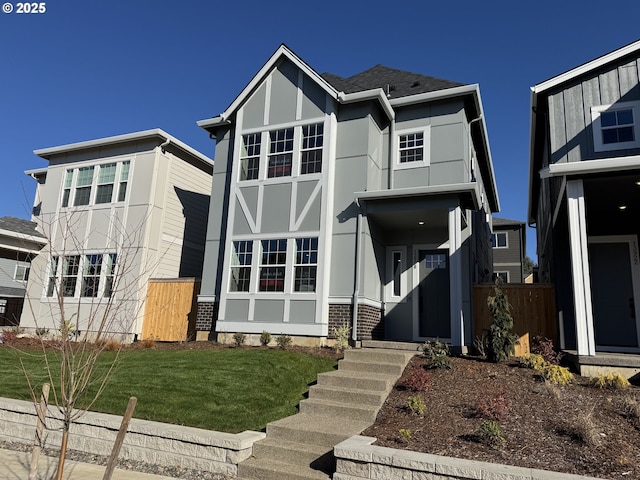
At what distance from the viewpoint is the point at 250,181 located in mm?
13211

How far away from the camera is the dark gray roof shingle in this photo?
1639 centimetres

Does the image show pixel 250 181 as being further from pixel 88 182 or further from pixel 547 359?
pixel 547 359

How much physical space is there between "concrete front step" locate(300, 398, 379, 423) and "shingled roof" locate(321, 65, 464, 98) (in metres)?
9.11

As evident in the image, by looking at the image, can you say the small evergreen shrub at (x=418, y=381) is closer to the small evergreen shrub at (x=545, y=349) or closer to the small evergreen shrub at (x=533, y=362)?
the small evergreen shrub at (x=533, y=362)

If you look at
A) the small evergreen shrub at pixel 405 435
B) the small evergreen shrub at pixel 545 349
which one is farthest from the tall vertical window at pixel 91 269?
the small evergreen shrub at pixel 545 349

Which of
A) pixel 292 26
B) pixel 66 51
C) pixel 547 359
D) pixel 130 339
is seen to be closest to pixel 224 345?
pixel 130 339

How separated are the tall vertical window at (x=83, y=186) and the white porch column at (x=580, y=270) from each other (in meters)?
15.2

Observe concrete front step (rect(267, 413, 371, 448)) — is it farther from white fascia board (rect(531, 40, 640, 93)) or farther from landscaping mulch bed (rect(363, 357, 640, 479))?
white fascia board (rect(531, 40, 640, 93))

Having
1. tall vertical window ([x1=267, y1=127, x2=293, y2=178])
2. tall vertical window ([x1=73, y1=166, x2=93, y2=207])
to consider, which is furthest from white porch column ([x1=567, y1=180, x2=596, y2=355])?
tall vertical window ([x1=73, y1=166, x2=93, y2=207])

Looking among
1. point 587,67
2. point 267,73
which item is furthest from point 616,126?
point 267,73

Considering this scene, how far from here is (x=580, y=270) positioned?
8.32 metres

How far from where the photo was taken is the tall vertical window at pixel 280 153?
42.6 feet

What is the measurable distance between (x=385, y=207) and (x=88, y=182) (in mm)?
11277

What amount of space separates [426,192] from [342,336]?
157 inches
